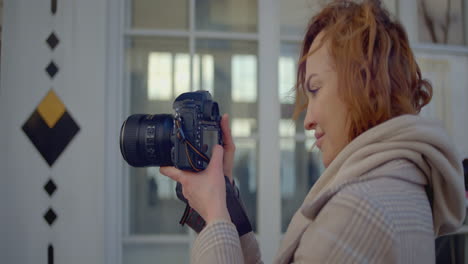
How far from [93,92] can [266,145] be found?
2.64ft

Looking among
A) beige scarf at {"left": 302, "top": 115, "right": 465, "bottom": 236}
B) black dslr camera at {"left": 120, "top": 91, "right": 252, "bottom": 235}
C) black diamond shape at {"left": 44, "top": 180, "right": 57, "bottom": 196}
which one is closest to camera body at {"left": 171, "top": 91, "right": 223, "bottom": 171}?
black dslr camera at {"left": 120, "top": 91, "right": 252, "bottom": 235}

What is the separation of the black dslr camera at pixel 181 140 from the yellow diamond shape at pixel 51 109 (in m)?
0.83

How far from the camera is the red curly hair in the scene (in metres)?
0.56

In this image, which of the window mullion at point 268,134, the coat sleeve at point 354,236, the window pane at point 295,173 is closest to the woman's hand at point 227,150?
the coat sleeve at point 354,236

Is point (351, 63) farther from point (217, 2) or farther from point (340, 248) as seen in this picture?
point (217, 2)

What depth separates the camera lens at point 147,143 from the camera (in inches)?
30.1

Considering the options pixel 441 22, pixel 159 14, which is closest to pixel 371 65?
pixel 159 14

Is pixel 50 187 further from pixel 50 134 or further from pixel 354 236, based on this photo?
pixel 354 236

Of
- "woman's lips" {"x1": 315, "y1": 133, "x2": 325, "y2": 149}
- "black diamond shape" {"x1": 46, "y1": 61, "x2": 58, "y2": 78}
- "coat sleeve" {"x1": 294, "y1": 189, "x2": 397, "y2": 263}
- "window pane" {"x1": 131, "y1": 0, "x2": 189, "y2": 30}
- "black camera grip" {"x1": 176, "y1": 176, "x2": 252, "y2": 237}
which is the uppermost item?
"window pane" {"x1": 131, "y1": 0, "x2": 189, "y2": 30}

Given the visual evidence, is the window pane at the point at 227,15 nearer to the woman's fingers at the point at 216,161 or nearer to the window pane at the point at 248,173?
the window pane at the point at 248,173

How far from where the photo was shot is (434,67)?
1949mm

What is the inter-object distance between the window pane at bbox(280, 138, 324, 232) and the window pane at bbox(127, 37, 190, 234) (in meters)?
0.50

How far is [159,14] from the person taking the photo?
64.7 inches

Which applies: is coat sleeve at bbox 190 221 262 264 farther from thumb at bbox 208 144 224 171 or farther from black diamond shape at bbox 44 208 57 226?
black diamond shape at bbox 44 208 57 226
